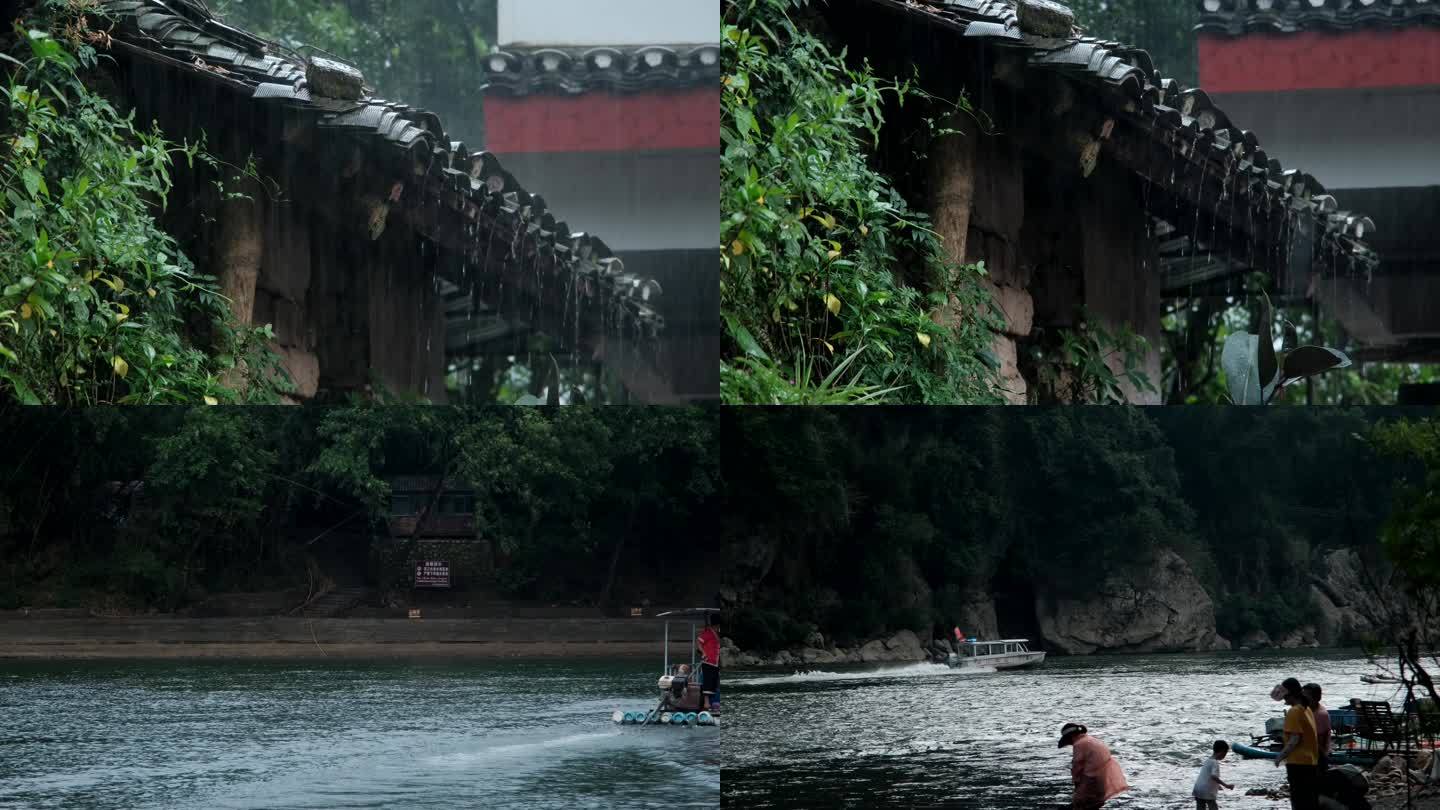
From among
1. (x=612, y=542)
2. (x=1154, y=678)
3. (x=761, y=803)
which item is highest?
(x=612, y=542)

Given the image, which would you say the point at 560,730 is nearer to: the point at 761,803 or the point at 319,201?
the point at 761,803

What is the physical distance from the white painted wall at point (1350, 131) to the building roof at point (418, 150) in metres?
2.49

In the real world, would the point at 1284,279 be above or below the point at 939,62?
below

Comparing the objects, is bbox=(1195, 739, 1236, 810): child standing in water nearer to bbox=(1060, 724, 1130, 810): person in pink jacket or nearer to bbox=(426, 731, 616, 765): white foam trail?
bbox=(1060, 724, 1130, 810): person in pink jacket

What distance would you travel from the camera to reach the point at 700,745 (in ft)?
18.9

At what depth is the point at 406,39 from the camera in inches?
237

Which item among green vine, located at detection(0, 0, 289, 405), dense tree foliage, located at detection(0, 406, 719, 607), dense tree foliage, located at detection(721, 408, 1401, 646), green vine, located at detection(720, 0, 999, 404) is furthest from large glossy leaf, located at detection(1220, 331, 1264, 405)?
green vine, located at detection(0, 0, 289, 405)

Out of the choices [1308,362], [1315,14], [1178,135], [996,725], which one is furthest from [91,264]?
[1315,14]

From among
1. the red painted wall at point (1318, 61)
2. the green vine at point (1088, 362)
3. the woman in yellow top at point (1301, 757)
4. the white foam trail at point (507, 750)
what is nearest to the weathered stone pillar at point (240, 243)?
the white foam trail at point (507, 750)

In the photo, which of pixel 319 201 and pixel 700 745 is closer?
pixel 700 745

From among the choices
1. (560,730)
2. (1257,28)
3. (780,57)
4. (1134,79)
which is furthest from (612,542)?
(1257,28)

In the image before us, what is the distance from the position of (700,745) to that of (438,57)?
2.94 metres

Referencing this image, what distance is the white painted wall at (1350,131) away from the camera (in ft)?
19.2

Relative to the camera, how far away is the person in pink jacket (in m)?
5.41
